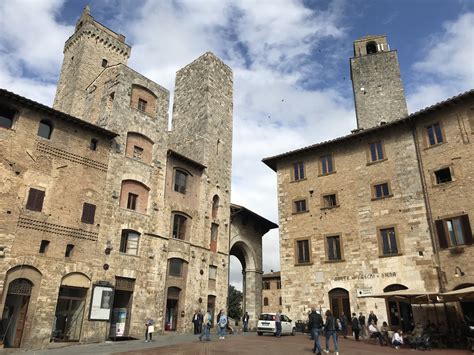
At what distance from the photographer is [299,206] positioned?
2648 centimetres

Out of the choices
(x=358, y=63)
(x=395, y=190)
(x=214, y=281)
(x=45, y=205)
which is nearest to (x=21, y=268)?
(x=45, y=205)

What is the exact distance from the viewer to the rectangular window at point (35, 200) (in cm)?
1755

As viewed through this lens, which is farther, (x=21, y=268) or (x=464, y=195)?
(x=464, y=195)

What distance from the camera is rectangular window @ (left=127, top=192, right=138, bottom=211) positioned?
22047 mm

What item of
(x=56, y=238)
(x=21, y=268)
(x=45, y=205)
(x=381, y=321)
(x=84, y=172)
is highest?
(x=84, y=172)

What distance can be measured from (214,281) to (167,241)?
5200 millimetres

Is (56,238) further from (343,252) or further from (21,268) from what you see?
(343,252)

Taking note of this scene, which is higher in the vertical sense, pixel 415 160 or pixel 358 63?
pixel 358 63

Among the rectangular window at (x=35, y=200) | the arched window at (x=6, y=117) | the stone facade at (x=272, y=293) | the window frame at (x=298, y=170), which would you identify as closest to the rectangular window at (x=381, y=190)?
the window frame at (x=298, y=170)

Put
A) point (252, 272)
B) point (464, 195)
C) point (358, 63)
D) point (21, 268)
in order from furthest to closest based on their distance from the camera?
point (358, 63), point (252, 272), point (464, 195), point (21, 268)

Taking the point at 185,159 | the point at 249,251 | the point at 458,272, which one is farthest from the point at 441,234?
the point at 185,159

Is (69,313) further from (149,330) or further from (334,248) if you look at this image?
(334,248)

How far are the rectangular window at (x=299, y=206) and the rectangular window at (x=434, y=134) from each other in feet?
29.5

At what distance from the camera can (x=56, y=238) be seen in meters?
18.1
